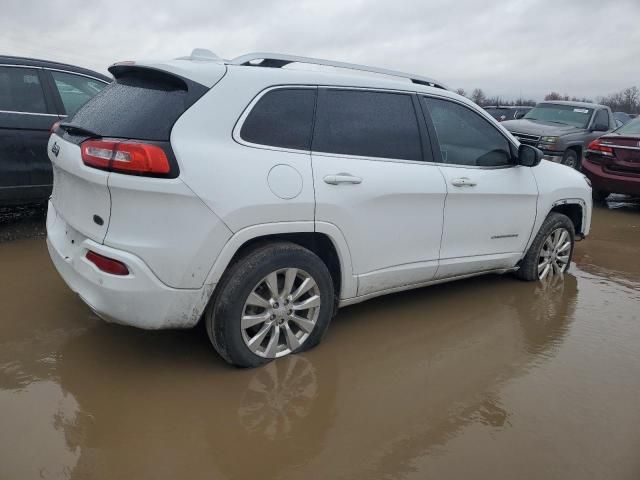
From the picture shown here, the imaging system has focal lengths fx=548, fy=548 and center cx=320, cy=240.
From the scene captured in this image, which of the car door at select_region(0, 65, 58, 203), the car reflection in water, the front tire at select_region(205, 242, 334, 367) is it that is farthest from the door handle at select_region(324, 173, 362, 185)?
the car door at select_region(0, 65, 58, 203)

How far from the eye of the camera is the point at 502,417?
279 centimetres

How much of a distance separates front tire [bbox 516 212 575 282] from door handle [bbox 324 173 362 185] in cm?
225

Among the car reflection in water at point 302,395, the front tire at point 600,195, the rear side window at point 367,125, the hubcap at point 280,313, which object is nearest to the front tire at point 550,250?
the car reflection in water at point 302,395

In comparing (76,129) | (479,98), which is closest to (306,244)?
(76,129)

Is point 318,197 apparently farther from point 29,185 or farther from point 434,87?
point 29,185

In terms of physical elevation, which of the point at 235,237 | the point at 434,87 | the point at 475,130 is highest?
Answer: the point at 434,87

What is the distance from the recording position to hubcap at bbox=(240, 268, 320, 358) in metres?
3.03

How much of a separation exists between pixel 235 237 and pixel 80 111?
1329 mm

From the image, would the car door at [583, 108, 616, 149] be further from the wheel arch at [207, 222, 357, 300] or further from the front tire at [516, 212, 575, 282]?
the wheel arch at [207, 222, 357, 300]

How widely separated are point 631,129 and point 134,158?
29.6 feet

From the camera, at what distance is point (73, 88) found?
559 cm

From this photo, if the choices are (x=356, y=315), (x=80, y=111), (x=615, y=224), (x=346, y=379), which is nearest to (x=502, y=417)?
(x=346, y=379)

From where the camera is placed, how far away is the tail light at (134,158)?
264cm

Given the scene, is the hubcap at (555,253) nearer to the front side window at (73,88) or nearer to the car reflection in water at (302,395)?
the car reflection in water at (302,395)
